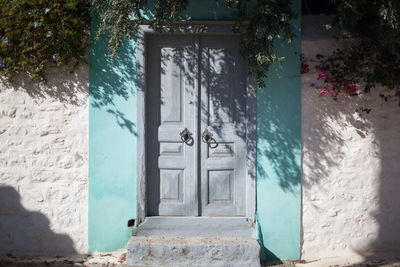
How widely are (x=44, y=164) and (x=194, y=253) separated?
2.03 meters

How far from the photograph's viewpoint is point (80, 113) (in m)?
4.66

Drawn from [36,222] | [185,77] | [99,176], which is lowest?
[36,222]

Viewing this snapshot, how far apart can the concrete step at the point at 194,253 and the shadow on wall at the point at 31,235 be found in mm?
942

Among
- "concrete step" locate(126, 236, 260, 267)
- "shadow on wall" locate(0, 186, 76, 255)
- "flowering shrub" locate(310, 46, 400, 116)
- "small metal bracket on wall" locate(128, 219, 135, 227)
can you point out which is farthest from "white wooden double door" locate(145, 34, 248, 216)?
"shadow on wall" locate(0, 186, 76, 255)

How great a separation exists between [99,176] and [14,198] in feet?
3.41

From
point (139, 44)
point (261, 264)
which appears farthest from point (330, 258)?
point (139, 44)

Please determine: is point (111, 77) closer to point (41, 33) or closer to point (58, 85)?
point (58, 85)

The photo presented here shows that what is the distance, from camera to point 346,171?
4566 mm

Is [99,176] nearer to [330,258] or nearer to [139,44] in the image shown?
[139,44]

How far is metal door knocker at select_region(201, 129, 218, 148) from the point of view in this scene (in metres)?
4.78

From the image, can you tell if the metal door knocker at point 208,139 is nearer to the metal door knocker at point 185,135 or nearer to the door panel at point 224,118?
the door panel at point 224,118

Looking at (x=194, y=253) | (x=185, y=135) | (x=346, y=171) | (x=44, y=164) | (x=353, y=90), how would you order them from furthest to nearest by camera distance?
(x=185, y=135)
(x=44, y=164)
(x=346, y=171)
(x=353, y=90)
(x=194, y=253)

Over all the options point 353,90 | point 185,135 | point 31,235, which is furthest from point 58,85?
point 353,90

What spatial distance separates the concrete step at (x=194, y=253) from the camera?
4.25m
